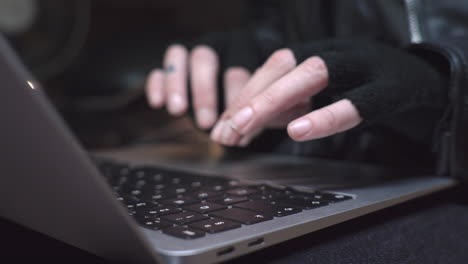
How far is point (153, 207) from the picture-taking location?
0.92 feet

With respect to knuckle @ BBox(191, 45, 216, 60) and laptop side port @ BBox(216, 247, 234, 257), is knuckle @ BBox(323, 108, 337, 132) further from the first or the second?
knuckle @ BBox(191, 45, 216, 60)

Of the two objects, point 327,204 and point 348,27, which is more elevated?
point 348,27

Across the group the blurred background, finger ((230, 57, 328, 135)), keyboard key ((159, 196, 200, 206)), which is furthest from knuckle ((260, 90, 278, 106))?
the blurred background

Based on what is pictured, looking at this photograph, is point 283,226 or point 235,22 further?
point 235,22

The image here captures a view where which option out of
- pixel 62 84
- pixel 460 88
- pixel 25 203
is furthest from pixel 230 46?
pixel 62 84

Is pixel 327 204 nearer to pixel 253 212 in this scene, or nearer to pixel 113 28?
pixel 253 212

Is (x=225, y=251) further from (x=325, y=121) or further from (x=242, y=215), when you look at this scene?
(x=325, y=121)

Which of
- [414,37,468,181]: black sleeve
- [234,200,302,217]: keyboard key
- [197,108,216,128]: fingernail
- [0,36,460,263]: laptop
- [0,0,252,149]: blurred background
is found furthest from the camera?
[0,0,252,149]: blurred background

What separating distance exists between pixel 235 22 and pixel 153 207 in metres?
1.10

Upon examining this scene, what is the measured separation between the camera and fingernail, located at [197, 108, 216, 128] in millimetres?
523

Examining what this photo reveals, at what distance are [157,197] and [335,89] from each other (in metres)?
0.18

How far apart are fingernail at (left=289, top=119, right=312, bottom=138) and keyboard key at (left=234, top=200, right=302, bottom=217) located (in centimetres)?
6

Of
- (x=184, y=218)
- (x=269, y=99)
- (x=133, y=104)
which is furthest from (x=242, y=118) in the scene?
(x=133, y=104)

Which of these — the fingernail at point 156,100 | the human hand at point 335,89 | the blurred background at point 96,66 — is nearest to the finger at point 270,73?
the human hand at point 335,89
